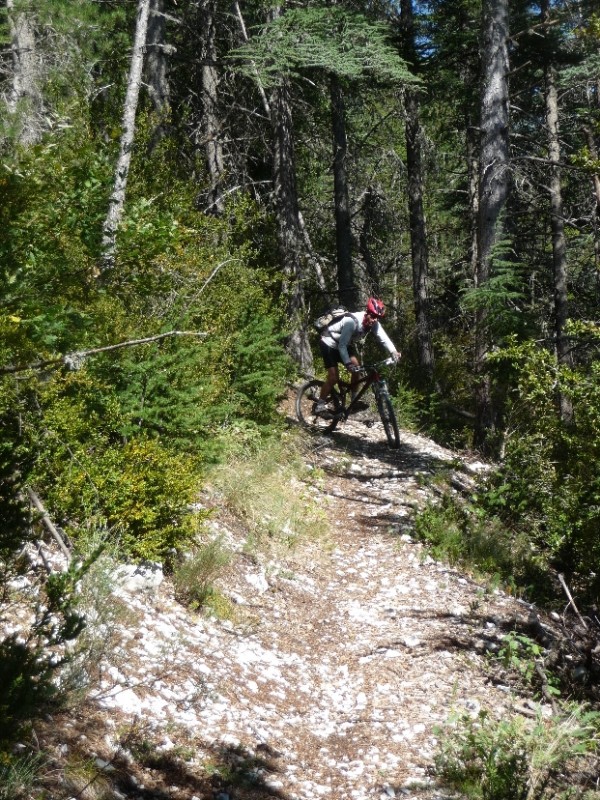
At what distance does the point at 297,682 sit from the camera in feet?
17.8

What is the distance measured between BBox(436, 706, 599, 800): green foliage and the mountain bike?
6.59 metres

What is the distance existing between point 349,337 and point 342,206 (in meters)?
6.86

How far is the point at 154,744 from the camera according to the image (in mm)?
4008

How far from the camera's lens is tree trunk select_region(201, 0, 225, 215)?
14.0 metres

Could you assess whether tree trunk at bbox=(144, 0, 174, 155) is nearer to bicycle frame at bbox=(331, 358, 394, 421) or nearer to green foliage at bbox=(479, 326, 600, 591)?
bicycle frame at bbox=(331, 358, 394, 421)

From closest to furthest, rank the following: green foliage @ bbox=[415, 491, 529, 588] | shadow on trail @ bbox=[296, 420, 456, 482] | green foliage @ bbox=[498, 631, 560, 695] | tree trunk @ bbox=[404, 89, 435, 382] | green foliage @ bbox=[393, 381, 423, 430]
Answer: green foliage @ bbox=[498, 631, 560, 695]
green foliage @ bbox=[415, 491, 529, 588]
shadow on trail @ bbox=[296, 420, 456, 482]
green foliage @ bbox=[393, 381, 423, 430]
tree trunk @ bbox=[404, 89, 435, 382]

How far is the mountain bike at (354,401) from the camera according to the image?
11266mm

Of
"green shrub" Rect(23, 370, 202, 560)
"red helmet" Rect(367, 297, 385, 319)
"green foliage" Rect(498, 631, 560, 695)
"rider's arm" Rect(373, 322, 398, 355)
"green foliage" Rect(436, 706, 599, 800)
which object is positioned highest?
"red helmet" Rect(367, 297, 385, 319)

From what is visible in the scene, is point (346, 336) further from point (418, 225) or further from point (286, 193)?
point (418, 225)

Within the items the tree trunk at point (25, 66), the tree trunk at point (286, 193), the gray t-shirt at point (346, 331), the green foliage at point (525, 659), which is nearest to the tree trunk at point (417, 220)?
the tree trunk at point (286, 193)

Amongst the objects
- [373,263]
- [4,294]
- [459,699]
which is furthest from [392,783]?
[373,263]

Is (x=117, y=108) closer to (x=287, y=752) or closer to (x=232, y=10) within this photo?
(x=232, y=10)

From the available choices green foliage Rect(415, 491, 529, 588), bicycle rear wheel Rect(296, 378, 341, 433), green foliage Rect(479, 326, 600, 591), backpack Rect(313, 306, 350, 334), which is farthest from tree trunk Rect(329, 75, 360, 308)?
green foliage Rect(415, 491, 529, 588)

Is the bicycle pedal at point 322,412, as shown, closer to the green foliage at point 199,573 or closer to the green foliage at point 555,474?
the green foliage at point 555,474
